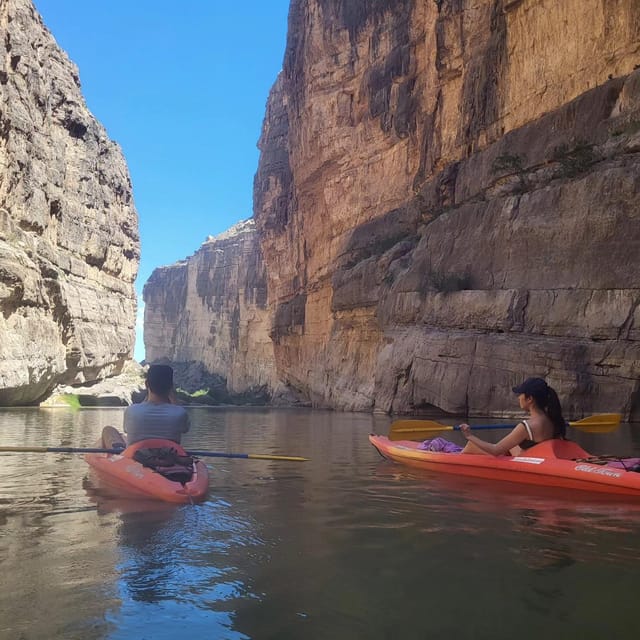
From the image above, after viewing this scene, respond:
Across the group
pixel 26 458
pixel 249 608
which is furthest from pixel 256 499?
pixel 26 458

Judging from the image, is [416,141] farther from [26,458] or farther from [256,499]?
[256,499]

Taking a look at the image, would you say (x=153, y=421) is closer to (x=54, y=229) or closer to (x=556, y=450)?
(x=556, y=450)

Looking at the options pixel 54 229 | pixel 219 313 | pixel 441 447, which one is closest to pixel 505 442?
pixel 441 447

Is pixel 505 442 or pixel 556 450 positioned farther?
pixel 505 442

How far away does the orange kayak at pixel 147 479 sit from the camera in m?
5.30

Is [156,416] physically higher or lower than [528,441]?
higher

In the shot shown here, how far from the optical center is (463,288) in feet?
67.3

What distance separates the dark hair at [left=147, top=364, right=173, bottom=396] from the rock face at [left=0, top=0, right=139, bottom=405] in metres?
23.3

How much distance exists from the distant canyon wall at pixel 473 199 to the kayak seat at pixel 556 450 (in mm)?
9963

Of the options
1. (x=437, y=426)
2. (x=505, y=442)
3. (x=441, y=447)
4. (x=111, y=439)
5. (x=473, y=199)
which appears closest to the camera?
(x=505, y=442)

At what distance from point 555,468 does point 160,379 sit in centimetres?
393

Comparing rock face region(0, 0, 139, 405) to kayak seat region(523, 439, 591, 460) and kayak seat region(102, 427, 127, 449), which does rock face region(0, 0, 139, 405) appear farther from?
kayak seat region(523, 439, 591, 460)

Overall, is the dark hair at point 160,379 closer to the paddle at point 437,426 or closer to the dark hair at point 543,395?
the dark hair at point 543,395

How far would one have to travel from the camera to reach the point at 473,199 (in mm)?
22375
